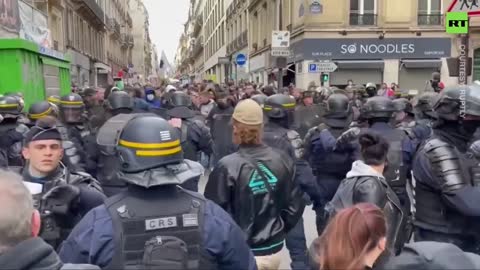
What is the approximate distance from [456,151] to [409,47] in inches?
894

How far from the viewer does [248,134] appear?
423 cm

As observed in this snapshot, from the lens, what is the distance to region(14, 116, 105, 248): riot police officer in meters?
3.29

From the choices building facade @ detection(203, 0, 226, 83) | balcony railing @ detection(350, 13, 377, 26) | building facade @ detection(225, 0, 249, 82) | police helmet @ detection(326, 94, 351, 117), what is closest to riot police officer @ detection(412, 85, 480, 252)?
police helmet @ detection(326, 94, 351, 117)

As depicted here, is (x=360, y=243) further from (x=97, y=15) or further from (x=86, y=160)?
(x=97, y=15)

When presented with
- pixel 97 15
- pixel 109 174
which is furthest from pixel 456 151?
pixel 97 15

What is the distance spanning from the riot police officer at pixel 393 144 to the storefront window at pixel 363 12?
69.1 feet

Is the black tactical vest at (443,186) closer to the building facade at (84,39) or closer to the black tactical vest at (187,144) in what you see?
the black tactical vest at (187,144)

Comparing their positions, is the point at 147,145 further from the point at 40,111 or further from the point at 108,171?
the point at 40,111

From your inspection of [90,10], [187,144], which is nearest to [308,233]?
[187,144]

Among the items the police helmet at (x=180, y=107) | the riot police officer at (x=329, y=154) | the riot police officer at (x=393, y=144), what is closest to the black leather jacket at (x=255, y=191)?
the riot police officer at (x=393, y=144)

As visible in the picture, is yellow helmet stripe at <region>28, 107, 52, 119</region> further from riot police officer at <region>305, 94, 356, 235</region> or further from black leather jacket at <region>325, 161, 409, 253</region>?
black leather jacket at <region>325, 161, 409, 253</region>

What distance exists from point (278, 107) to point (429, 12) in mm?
21570

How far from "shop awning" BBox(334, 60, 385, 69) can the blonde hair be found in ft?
Result: 71.6

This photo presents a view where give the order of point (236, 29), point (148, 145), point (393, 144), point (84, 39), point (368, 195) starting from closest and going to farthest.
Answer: point (148, 145)
point (368, 195)
point (393, 144)
point (84, 39)
point (236, 29)
